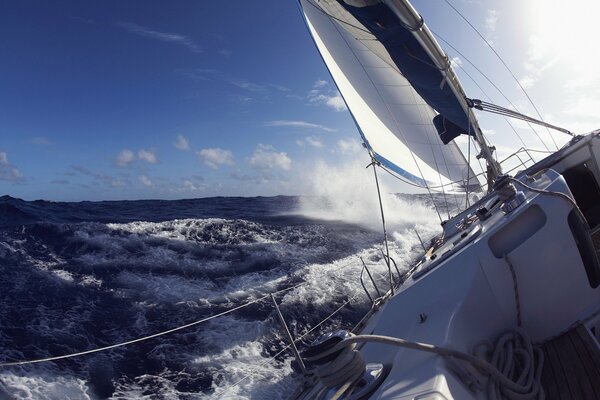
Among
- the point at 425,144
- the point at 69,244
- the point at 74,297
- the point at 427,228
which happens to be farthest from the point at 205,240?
the point at 427,228

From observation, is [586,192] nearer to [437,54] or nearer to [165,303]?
[437,54]

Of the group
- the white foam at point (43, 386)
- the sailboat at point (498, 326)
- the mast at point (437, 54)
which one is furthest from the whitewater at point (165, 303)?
the mast at point (437, 54)

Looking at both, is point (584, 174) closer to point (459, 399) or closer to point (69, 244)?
point (459, 399)

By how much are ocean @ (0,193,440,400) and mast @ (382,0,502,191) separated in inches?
131

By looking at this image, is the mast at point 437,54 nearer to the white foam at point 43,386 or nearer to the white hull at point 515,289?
the white hull at point 515,289

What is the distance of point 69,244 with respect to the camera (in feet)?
36.6

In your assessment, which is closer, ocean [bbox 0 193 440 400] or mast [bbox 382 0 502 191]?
mast [bbox 382 0 502 191]

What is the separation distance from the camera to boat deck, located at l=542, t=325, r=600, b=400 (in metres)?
1.84

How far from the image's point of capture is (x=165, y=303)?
23.4 ft

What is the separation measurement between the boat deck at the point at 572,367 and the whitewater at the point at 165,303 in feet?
6.63

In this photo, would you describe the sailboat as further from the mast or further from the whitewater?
the mast

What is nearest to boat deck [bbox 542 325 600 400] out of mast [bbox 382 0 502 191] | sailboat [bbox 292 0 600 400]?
sailboat [bbox 292 0 600 400]

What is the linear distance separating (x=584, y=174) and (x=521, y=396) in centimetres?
436

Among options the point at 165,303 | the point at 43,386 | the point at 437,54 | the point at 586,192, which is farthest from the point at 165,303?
the point at 586,192
